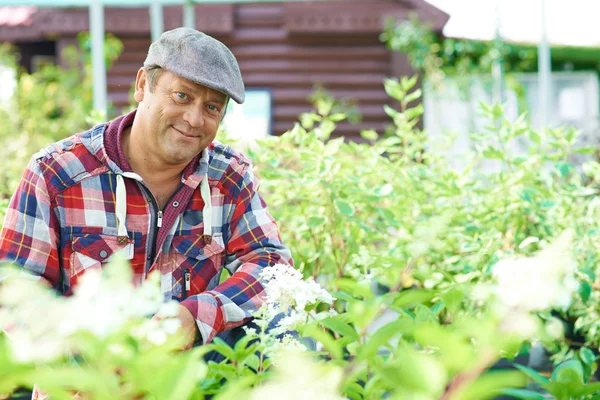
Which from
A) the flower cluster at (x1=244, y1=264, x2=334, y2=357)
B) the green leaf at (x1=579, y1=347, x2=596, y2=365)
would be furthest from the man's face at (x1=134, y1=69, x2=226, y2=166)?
the green leaf at (x1=579, y1=347, x2=596, y2=365)

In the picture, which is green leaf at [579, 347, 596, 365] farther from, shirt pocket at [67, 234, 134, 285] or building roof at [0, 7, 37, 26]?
building roof at [0, 7, 37, 26]

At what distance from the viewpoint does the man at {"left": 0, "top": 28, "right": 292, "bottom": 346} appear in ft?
6.12

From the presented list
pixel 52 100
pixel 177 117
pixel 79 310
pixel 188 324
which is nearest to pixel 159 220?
pixel 177 117

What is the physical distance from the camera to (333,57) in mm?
9516

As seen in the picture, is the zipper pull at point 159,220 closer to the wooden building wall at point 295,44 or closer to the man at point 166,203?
the man at point 166,203

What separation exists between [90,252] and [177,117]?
1.29ft

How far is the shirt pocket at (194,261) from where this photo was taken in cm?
206

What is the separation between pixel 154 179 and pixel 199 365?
1440 mm

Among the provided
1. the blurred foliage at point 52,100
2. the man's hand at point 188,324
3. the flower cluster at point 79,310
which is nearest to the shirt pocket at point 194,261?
the man's hand at point 188,324

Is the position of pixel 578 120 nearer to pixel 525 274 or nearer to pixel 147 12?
pixel 147 12

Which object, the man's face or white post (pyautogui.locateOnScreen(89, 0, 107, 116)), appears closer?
the man's face

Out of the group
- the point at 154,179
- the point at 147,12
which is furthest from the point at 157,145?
the point at 147,12

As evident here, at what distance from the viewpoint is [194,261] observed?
6.82ft

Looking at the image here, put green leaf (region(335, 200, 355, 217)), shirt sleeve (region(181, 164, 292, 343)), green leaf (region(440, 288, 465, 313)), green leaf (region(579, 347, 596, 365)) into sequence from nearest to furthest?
green leaf (region(440, 288, 465, 313)) < shirt sleeve (region(181, 164, 292, 343)) < green leaf (region(579, 347, 596, 365)) < green leaf (region(335, 200, 355, 217))
